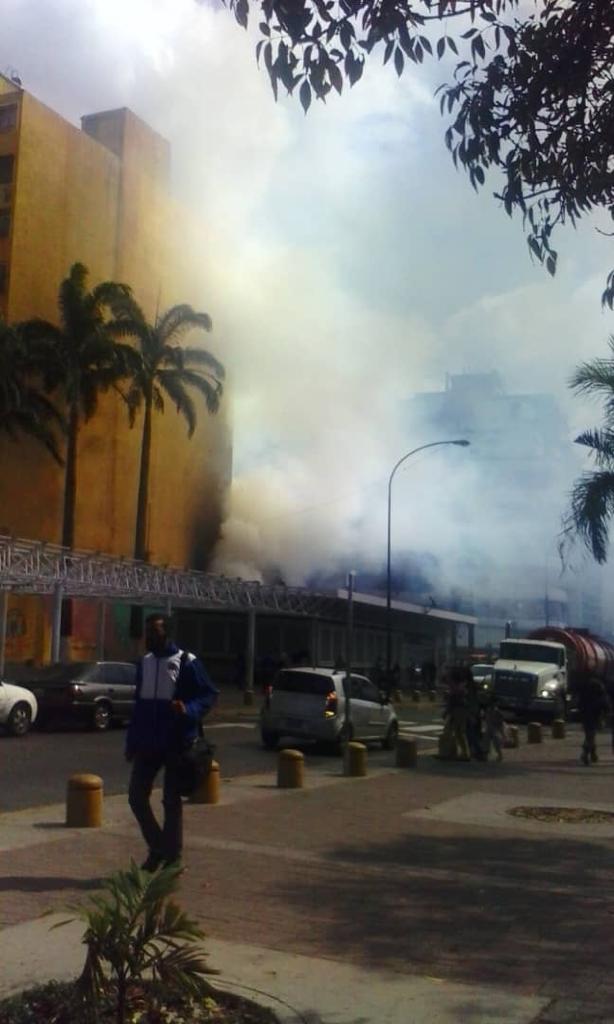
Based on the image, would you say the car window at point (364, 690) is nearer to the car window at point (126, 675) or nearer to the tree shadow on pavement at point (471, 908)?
the car window at point (126, 675)

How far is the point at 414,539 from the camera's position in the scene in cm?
4953

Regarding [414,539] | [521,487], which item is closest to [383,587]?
[414,539]

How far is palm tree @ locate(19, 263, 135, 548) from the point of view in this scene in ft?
116

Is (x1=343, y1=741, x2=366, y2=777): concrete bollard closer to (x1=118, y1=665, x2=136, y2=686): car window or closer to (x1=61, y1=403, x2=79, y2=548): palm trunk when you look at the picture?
(x1=118, y1=665, x2=136, y2=686): car window

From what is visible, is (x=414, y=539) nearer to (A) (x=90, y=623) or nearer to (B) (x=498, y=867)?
(A) (x=90, y=623)

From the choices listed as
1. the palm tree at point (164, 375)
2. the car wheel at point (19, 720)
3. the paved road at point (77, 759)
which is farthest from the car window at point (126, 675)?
the palm tree at point (164, 375)

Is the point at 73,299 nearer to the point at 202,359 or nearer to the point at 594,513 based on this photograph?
the point at 202,359

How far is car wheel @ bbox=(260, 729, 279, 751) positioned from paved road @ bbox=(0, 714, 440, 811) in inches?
5.8

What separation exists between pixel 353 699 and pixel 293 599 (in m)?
21.0

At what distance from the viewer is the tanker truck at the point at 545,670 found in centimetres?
3356

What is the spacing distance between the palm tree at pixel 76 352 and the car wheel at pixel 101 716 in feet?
48.3

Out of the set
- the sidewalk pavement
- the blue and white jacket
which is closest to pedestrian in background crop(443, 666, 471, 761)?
the sidewalk pavement

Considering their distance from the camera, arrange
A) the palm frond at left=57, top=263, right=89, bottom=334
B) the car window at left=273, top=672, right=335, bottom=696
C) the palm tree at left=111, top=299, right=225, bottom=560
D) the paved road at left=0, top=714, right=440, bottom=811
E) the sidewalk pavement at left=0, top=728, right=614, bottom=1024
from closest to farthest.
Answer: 1. the sidewalk pavement at left=0, top=728, right=614, bottom=1024
2. the paved road at left=0, top=714, right=440, bottom=811
3. the car window at left=273, top=672, right=335, bottom=696
4. the palm frond at left=57, top=263, right=89, bottom=334
5. the palm tree at left=111, top=299, right=225, bottom=560

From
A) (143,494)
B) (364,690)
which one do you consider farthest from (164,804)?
(143,494)
